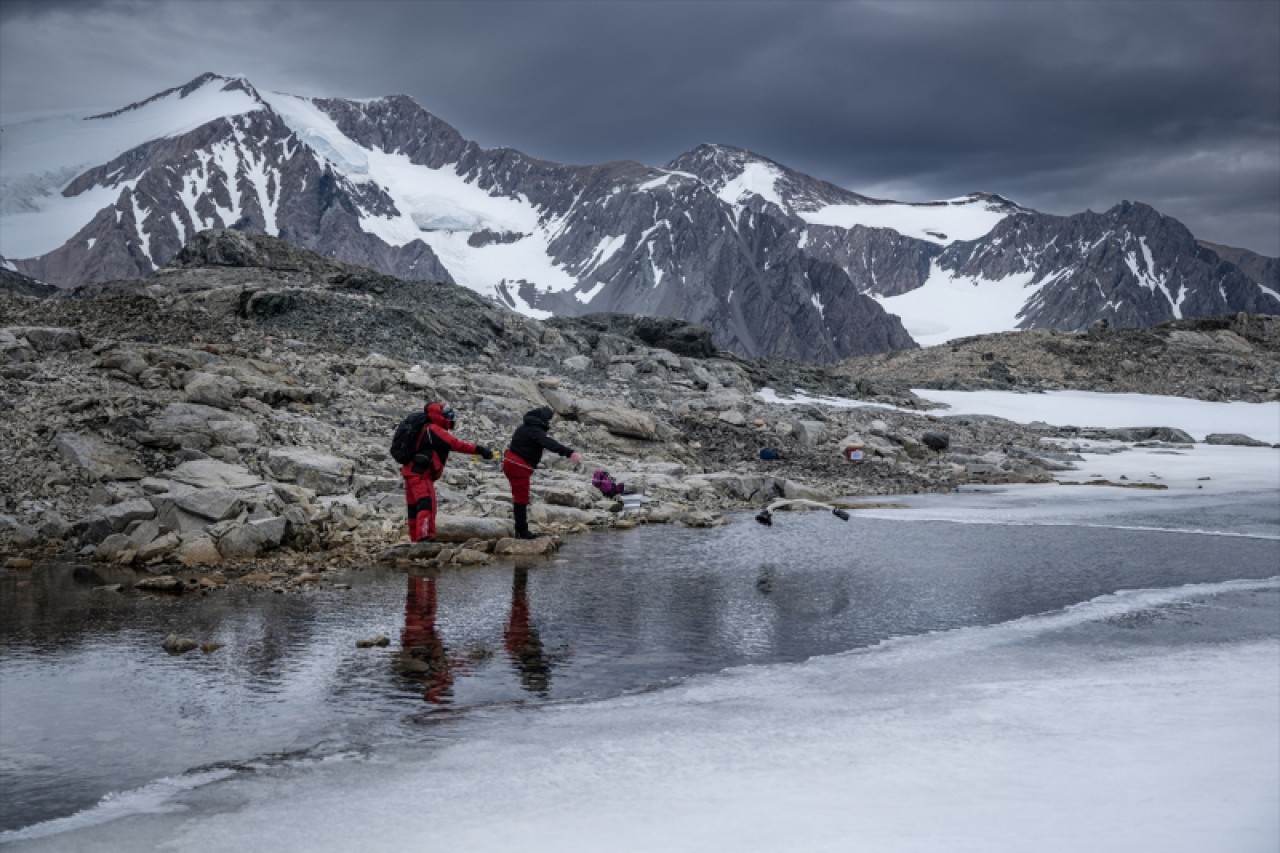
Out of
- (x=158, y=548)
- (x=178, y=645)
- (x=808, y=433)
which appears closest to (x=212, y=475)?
(x=158, y=548)

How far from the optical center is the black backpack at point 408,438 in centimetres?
1344

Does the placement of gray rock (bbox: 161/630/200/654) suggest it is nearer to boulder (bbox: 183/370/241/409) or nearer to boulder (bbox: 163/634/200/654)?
boulder (bbox: 163/634/200/654)

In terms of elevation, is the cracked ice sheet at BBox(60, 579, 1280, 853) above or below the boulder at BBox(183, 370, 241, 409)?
below

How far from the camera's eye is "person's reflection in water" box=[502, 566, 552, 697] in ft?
25.6

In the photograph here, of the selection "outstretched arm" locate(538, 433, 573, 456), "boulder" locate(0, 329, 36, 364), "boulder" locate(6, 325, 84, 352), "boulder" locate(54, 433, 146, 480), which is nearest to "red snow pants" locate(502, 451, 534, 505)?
"outstretched arm" locate(538, 433, 573, 456)

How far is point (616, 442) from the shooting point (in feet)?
77.7

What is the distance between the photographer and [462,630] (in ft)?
31.1

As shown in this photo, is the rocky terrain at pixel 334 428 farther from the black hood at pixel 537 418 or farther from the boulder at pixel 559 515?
the black hood at pixel 537 418

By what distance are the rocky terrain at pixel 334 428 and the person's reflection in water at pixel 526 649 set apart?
9.66 feet

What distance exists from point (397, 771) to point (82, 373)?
15.6 meters

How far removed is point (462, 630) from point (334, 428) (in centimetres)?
1042

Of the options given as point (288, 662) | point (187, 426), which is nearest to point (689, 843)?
point (288, 662)

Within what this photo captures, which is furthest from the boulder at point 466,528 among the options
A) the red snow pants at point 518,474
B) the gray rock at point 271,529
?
the gray rock at point 271,529

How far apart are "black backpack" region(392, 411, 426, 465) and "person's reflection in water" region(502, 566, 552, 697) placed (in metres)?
3.15
